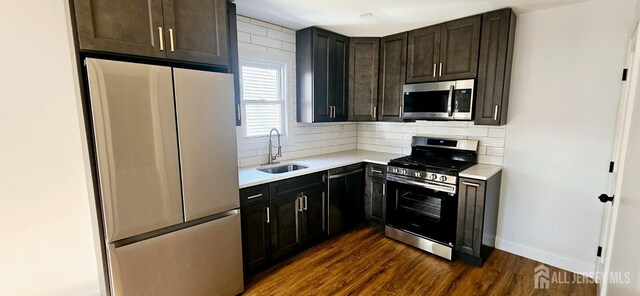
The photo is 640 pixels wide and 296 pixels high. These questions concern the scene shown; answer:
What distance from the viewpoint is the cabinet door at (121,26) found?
57.1 inches

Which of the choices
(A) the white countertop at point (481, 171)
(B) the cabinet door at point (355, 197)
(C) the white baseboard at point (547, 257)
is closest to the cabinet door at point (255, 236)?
(B) the cabinet door at point (355, 197)

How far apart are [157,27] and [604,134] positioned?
353cm

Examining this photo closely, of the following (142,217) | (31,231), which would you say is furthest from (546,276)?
(31,231)

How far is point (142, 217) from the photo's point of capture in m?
1.69

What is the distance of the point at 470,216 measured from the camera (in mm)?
2621

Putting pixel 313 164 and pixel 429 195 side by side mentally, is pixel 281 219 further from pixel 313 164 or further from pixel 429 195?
pixel 429 195

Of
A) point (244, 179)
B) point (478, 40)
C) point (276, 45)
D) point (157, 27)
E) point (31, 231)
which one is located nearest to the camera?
point (157, 27)

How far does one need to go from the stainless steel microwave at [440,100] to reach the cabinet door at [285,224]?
1682mm

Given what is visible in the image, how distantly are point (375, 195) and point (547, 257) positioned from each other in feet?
5.81

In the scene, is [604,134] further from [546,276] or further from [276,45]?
[276,45]

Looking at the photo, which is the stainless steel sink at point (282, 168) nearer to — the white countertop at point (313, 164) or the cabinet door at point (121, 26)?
the white countertop at point (313, 164)

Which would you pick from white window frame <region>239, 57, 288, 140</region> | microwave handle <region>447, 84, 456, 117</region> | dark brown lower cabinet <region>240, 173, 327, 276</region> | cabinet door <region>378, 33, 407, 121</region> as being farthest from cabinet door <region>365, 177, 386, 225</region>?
white window frame <region>239, 57, 288, 140</region>

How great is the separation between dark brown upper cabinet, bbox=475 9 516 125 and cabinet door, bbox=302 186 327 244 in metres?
1.81

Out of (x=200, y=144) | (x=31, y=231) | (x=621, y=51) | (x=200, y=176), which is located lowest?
(x=31, y=231)
